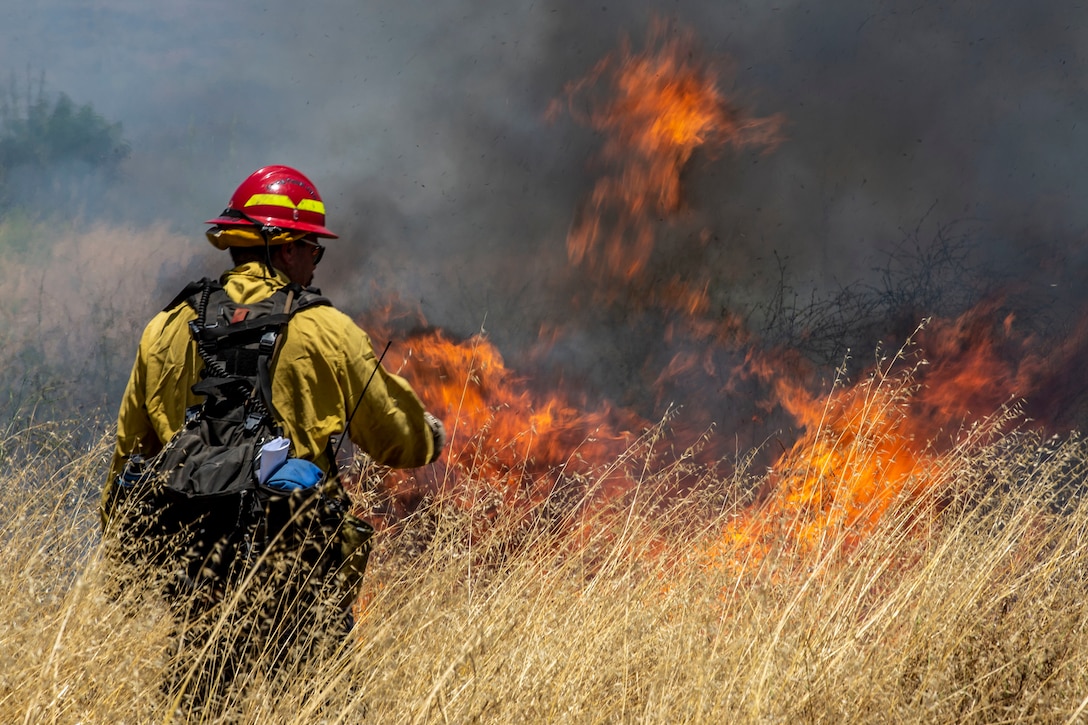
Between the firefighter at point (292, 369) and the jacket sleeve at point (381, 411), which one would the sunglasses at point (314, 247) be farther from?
the jacket sleeve at point (381, 411)

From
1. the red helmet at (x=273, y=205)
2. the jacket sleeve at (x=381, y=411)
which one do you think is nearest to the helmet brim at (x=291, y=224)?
the red helmet at (x=273, y=205)

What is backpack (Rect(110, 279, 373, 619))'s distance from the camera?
2547 millimetres

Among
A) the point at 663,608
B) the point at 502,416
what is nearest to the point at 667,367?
the point at 502,416

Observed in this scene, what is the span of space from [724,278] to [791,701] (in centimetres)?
491

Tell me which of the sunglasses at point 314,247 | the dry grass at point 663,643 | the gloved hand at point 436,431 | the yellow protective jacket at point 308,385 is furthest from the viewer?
the sunglasses at point 314,247

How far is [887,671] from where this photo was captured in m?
2.46

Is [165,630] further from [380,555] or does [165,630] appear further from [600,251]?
[600,251]

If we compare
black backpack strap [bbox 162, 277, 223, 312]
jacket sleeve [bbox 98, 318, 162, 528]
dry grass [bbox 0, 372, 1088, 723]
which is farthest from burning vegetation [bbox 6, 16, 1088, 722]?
black backpack strap [bbox 162, 277, 223, 312]

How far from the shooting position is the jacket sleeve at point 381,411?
2.79 metres

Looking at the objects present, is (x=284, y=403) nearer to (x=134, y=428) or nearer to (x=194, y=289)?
(x=194, y=289)

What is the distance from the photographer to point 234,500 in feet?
8.42

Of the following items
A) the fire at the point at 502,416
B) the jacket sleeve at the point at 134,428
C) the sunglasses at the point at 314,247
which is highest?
the sunglasses at the point at 314,247

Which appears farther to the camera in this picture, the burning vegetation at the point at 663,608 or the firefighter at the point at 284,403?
the firefighter at the point at 284,403

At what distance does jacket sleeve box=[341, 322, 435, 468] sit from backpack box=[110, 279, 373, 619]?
0.16 meters
